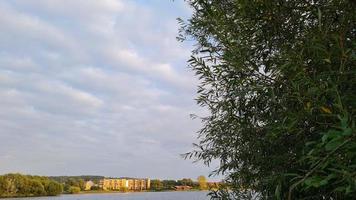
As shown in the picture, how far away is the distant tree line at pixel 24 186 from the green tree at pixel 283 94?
391 feet

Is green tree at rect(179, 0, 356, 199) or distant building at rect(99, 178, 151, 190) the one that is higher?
distant building at rect(99, 178, 151, 190)

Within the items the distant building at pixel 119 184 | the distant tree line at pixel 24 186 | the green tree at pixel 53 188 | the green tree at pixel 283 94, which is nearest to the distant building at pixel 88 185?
the distant building at pixel 119 184

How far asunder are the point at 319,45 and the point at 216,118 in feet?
10.7

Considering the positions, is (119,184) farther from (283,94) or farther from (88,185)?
(283,94)

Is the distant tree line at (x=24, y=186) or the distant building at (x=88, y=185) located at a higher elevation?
the distant building at (x=88, y=185)

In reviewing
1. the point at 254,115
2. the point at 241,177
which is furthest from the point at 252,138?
the point at 241,177

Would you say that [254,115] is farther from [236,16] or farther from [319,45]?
[319,45]

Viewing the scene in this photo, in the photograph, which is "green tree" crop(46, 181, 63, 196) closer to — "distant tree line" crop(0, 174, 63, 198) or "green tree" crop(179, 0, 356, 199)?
"distant tree line" crop(0, 174, 63, 198)

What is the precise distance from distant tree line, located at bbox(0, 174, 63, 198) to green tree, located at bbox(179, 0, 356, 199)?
4687 inches

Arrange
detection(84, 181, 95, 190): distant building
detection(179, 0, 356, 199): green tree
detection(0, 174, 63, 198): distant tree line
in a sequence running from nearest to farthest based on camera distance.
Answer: detection(179, 0, 356, 199): green tree → detection(0, 174, 63, 198): distant tree line → detection(84, 181, 95, 190): distant building

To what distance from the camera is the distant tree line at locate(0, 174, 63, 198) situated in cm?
11581

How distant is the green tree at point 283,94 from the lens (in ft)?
8.93

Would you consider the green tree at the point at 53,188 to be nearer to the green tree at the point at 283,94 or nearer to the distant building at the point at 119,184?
the distant building at the point at 119,184

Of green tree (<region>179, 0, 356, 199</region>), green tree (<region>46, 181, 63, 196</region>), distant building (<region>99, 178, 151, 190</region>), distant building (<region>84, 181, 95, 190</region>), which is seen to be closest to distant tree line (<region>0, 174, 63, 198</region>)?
green tree (<region>46, 181, 63, 196</region>)
